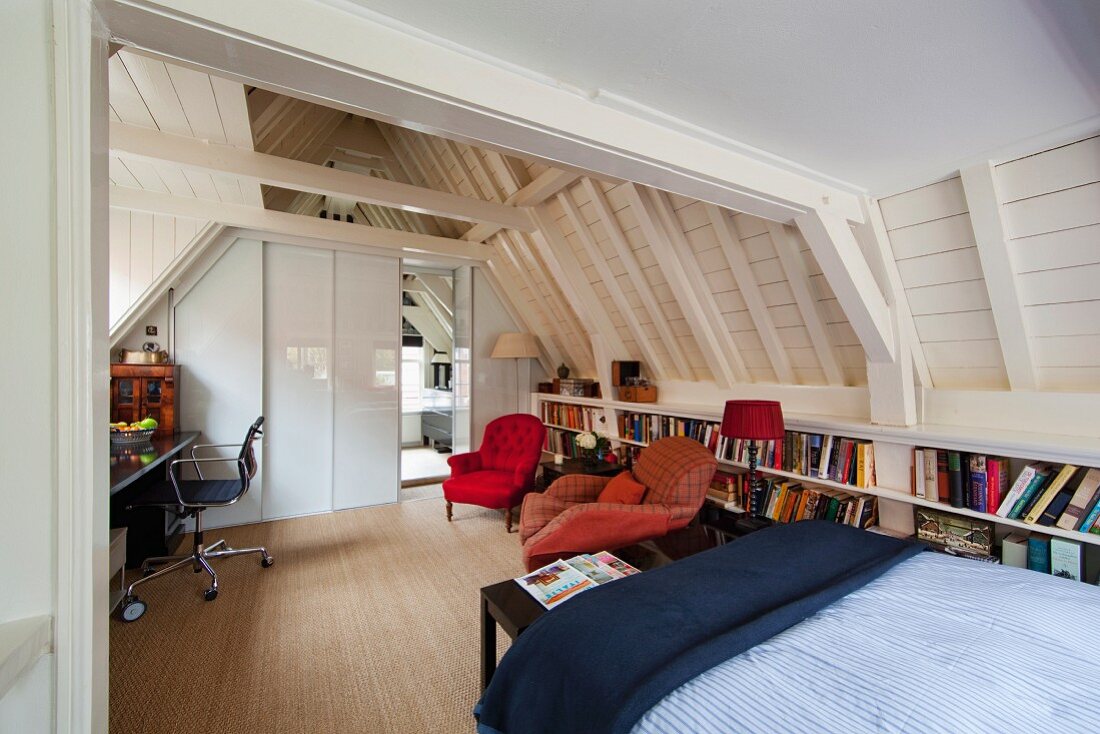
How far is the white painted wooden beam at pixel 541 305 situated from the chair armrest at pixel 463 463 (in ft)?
4.89

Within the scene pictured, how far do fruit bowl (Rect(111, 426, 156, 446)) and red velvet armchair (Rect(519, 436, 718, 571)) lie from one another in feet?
8.64

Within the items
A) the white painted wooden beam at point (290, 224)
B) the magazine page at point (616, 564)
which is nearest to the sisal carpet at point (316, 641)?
the magazine page at point (616, 564)

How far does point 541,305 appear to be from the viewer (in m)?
4.71

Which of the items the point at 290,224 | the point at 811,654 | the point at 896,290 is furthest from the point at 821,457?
the point at 290,224

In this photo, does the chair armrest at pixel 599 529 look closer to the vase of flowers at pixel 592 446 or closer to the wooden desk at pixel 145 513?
the vase of flowers at pixel 592 446

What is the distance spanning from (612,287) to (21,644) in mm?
3325

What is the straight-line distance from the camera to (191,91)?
74.2 inches

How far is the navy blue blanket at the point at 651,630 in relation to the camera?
1.08 m

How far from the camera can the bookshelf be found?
1.78m

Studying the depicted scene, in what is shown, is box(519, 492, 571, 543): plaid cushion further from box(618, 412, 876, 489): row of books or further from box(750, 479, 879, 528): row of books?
box(750, 479, 879, 528): row of books

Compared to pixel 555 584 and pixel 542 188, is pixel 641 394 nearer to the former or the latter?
pixel 542 188

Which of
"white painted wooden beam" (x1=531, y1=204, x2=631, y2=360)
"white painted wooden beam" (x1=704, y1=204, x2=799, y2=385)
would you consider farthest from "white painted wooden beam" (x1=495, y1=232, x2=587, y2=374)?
"white painted wooden beam" (x1=704, y1=204, x2=799, y2=385)

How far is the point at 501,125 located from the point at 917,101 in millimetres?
1291

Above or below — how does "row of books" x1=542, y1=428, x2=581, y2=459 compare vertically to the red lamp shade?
below
